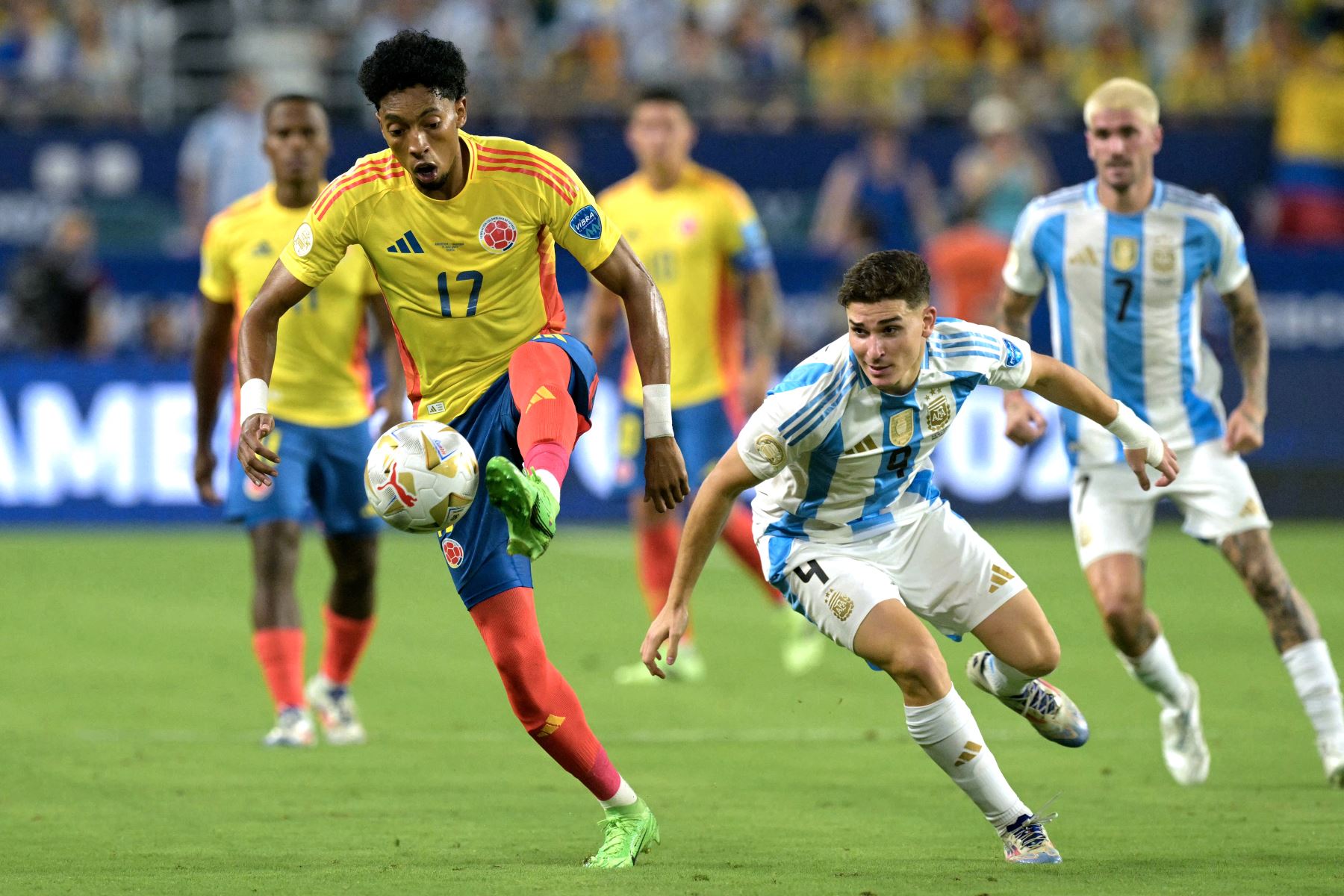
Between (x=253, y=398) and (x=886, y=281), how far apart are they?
6.08 ft

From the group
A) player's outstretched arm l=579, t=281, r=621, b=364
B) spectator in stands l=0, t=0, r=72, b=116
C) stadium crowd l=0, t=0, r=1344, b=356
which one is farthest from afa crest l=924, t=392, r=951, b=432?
spectator in stands l=0, t=0, r=72, b=116

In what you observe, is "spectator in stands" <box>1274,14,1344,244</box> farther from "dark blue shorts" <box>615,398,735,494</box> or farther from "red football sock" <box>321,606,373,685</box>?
"red football sock" <box>321,606,373,685</box>

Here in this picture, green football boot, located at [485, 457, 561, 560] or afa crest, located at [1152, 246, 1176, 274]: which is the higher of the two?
afa crest, located at [1152, 246, 1176, 274]

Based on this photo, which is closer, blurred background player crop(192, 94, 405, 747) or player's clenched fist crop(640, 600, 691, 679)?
player's clenched fist crop(640, 600, 691, 679)

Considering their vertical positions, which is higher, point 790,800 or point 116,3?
point 116,3

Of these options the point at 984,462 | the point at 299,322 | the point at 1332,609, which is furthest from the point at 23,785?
the point at 984,462

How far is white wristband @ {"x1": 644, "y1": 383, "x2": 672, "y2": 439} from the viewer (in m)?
5.89

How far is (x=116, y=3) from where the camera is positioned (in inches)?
776

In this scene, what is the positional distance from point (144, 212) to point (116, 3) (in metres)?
2.38

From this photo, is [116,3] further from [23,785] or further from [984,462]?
[23,785]

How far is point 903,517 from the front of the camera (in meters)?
6.32

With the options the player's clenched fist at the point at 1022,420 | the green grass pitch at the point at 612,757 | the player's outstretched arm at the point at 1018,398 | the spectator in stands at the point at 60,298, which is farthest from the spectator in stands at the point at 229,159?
the player's clenched fist at the point at 1022,420

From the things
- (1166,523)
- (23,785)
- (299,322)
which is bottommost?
(1166,523)

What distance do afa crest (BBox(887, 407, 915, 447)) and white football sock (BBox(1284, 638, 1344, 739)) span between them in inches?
81.7
